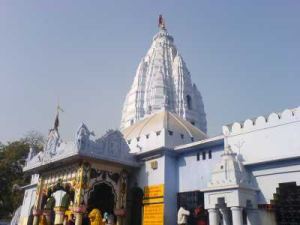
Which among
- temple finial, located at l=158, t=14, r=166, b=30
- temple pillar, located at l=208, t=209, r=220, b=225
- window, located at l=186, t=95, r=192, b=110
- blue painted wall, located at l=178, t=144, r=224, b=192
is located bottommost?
temple pillar, located at l=208, t=209, r=220, b=225

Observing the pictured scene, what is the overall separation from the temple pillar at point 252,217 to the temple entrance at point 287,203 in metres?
0.78

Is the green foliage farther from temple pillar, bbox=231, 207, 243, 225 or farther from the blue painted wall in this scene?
temple pillar, bbox=231, 207, 243, 225

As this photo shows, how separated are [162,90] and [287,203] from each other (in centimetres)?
2911

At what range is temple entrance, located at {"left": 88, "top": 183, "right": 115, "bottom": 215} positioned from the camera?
59.0ft

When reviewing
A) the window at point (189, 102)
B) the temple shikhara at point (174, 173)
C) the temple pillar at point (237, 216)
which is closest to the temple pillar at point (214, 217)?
the temple shikhara at point (174, 173)

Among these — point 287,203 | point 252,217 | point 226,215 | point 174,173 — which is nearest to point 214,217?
point 226,215

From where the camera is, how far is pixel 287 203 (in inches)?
448

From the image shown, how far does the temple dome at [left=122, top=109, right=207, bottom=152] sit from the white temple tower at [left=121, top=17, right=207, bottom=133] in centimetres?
1823

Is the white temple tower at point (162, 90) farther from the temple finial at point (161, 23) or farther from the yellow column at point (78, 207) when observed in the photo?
the yellow column at point (78, 207)

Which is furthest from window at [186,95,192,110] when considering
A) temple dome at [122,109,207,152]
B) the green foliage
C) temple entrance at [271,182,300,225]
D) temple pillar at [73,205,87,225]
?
temple entrance at [271,182,300,225]

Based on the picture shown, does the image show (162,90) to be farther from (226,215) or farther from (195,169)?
(226,215)

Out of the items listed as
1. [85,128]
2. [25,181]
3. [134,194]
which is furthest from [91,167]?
[25,181]

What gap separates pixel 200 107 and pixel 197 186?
3098cm

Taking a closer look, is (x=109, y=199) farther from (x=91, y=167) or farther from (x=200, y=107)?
(x=200, y=107)
